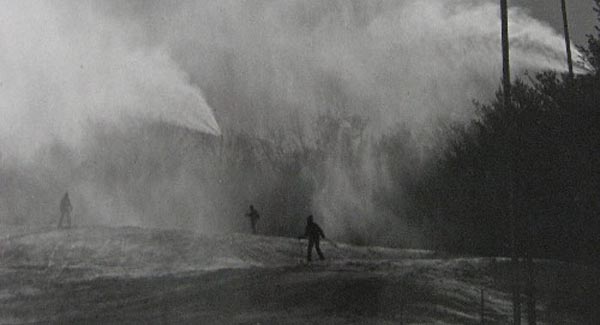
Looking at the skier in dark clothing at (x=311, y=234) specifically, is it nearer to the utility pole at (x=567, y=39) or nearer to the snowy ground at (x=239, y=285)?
the snowy ground at (x=239, y=285)

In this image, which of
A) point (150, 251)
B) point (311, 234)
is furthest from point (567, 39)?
point (150, 251)

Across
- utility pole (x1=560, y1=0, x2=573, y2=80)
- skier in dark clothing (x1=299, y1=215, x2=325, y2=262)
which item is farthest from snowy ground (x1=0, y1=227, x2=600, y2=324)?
utility pole (x1=560, y1=0, x2=573, y2=80)

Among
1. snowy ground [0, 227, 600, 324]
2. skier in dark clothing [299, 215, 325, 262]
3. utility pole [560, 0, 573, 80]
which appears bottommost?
snowy ground [0, 227, 600, 324]

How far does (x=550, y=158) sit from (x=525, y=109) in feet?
24.0

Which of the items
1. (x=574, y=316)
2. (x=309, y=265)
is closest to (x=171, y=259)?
(x=309, y=265)

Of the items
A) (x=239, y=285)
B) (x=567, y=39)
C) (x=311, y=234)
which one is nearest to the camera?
(x=239, y=285)

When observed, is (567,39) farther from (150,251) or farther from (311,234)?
(150,251)

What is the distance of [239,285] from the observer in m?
22.9

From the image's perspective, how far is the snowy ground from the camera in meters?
19.9

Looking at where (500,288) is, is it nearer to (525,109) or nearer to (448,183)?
(525,109)

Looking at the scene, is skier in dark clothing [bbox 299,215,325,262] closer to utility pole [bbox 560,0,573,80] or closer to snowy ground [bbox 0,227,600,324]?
snowy ground [bbox 0,227,600,324]

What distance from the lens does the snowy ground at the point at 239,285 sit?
65.4 ft

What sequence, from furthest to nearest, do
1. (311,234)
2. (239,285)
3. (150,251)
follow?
1. (150,251)
2. (311,234)
3. (239,285)

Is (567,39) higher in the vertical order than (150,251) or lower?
higher
